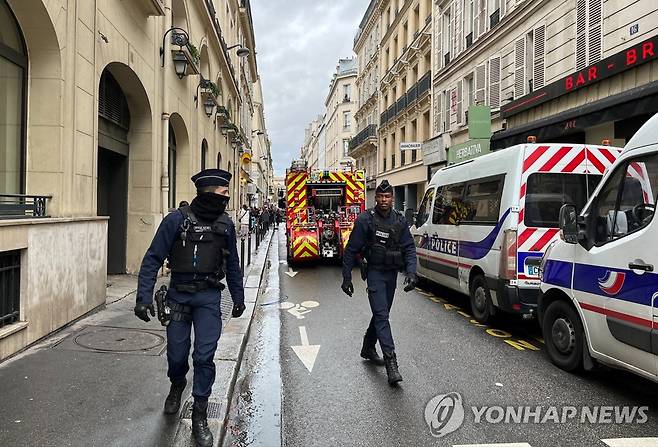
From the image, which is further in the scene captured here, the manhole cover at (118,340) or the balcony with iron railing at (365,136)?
the balcony with iron railing at (365,136)

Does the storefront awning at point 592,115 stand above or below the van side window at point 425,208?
above

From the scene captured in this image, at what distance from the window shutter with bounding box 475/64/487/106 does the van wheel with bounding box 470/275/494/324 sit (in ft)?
41.8

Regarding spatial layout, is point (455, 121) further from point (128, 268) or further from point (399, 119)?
point (128, 268)

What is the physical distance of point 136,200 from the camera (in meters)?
10.4

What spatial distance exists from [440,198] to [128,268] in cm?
637

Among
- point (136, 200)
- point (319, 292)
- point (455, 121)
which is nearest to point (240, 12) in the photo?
point (455, 121)

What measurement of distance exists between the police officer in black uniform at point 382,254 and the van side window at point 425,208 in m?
4.79

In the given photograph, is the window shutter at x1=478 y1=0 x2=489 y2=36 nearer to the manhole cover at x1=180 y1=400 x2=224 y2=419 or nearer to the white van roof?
the white van roof

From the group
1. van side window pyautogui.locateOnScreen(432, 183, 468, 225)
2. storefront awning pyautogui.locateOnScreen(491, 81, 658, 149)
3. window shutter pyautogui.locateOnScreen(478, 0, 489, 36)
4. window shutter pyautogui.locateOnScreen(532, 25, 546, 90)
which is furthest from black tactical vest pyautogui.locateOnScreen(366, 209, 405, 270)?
window shutter pyautogui.locateOnScreen(478, 0, 489, 36)

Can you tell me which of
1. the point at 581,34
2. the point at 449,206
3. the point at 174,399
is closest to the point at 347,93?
the point at 581,34

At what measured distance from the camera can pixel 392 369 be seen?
15.6ft

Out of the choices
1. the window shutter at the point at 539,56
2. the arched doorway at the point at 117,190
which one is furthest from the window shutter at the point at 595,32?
the arched doorway at the point at 117,190

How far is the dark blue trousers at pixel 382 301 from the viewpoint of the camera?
16.1 feet

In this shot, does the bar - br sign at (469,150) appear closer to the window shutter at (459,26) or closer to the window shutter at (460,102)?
the window shutter at (460,102)
